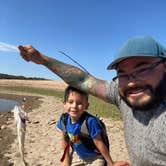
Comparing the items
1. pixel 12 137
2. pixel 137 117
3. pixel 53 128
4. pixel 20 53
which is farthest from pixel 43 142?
pixel 137 117

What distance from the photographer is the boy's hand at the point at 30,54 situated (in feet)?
14.1

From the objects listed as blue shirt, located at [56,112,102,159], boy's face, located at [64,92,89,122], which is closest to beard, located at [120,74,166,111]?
blue shirt, located at [56,112,102,159]

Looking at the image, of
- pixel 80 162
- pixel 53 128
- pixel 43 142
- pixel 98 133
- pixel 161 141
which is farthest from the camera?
pixel 53 128

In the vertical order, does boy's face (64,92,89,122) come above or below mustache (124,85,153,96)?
below

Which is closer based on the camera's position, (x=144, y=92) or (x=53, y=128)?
(x=144, y=92)

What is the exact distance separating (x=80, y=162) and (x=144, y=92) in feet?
7.89

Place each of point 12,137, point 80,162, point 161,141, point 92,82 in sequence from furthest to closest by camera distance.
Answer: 1. point 12,137
2. point 80,162
3. point 92,82
4. point 161,141

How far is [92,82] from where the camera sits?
417 cm

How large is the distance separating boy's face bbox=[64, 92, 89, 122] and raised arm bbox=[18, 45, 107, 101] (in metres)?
0.84

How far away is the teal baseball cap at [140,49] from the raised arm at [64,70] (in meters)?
0.94

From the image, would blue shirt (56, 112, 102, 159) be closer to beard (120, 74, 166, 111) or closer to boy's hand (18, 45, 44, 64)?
boy's hand (18, 45, 44, 64)

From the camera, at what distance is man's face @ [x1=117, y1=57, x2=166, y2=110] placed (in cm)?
313

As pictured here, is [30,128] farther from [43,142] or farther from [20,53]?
[20,53]

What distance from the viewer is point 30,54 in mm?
4285
